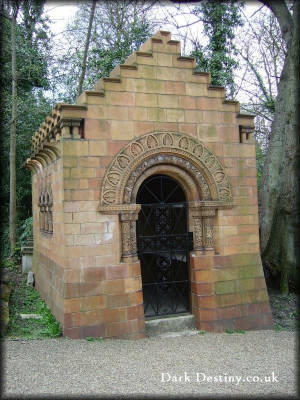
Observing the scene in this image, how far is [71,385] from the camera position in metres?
4.75

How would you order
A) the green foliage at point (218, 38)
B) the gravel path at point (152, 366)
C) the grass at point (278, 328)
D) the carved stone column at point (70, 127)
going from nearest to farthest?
1. the gravel path at point (152, 366)
2. the carved stone column at point (70, 127)
3. the grass at point (278, 328)
4. the green foliage at point (218, 38)

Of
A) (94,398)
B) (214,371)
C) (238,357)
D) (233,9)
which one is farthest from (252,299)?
(233,9)

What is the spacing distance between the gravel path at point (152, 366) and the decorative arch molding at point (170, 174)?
69.1 inches

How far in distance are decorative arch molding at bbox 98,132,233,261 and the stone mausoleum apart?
2 cm

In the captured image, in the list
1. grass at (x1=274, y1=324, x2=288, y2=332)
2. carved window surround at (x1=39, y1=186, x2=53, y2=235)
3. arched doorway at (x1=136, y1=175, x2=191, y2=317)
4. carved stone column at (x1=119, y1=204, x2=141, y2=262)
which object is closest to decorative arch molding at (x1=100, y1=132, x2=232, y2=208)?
carved stone column at (x1=119, y1=204, x2=141, y2=262)

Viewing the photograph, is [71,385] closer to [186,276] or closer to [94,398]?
[94,398]

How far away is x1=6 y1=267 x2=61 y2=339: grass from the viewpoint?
6.91 m

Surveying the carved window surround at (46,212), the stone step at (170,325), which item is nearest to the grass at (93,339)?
the stone step at (170,325)

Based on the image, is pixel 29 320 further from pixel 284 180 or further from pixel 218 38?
pixel 218 38

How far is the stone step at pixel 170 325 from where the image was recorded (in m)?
7.24

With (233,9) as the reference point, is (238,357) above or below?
below

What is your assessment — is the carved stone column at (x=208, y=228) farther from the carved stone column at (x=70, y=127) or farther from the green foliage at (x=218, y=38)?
the green foliage at (x=218, y=38)

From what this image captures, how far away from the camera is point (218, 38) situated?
13.9m

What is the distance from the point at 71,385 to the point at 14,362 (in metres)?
1.21
